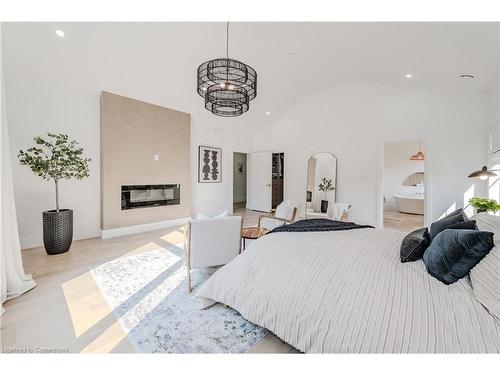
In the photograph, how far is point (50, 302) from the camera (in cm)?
215

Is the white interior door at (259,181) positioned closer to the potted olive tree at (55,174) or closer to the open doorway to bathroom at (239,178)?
the open doorway to bathroom at (239,178)

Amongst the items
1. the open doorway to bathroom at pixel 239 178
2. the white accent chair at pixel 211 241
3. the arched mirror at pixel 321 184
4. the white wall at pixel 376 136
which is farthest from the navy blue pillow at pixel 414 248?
the open doorway to bathroom at pixel 239 178

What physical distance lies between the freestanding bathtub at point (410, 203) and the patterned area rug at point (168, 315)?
678 cm

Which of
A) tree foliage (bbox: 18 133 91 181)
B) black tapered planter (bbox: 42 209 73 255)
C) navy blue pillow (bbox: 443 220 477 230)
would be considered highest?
tree foliage (bbox: 18 133 91 181)

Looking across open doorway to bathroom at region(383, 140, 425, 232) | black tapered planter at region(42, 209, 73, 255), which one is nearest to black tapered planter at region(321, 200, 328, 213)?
open doorway to bathroom at region(383, 140, 425, 232)

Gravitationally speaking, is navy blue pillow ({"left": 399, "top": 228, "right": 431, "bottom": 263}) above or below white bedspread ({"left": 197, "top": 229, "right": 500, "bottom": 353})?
above

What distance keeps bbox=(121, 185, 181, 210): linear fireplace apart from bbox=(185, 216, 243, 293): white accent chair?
2.76 m

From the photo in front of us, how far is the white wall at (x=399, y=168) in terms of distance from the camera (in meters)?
→ 7.62

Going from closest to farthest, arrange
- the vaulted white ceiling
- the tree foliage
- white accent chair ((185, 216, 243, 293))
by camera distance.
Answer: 1. white accent chair ((185, 216, 243, 293))
2. the vaulted white ceiling
3. the tree foliage

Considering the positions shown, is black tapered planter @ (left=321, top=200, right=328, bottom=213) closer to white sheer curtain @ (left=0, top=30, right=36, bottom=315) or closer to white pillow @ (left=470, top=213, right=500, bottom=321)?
white pillow @ (left=470, top=213, right=500, bottom=321)

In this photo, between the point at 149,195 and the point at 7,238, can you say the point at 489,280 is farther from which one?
the point at 149,195

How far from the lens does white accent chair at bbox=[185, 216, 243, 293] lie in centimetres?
240

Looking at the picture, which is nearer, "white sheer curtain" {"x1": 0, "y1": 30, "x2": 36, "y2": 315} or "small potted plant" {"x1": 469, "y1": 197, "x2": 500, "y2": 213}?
"white sheer curtain" {"x1": 0, "y1": 30, "x2": 36, "y2": 315}

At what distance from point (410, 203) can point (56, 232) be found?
854cm
